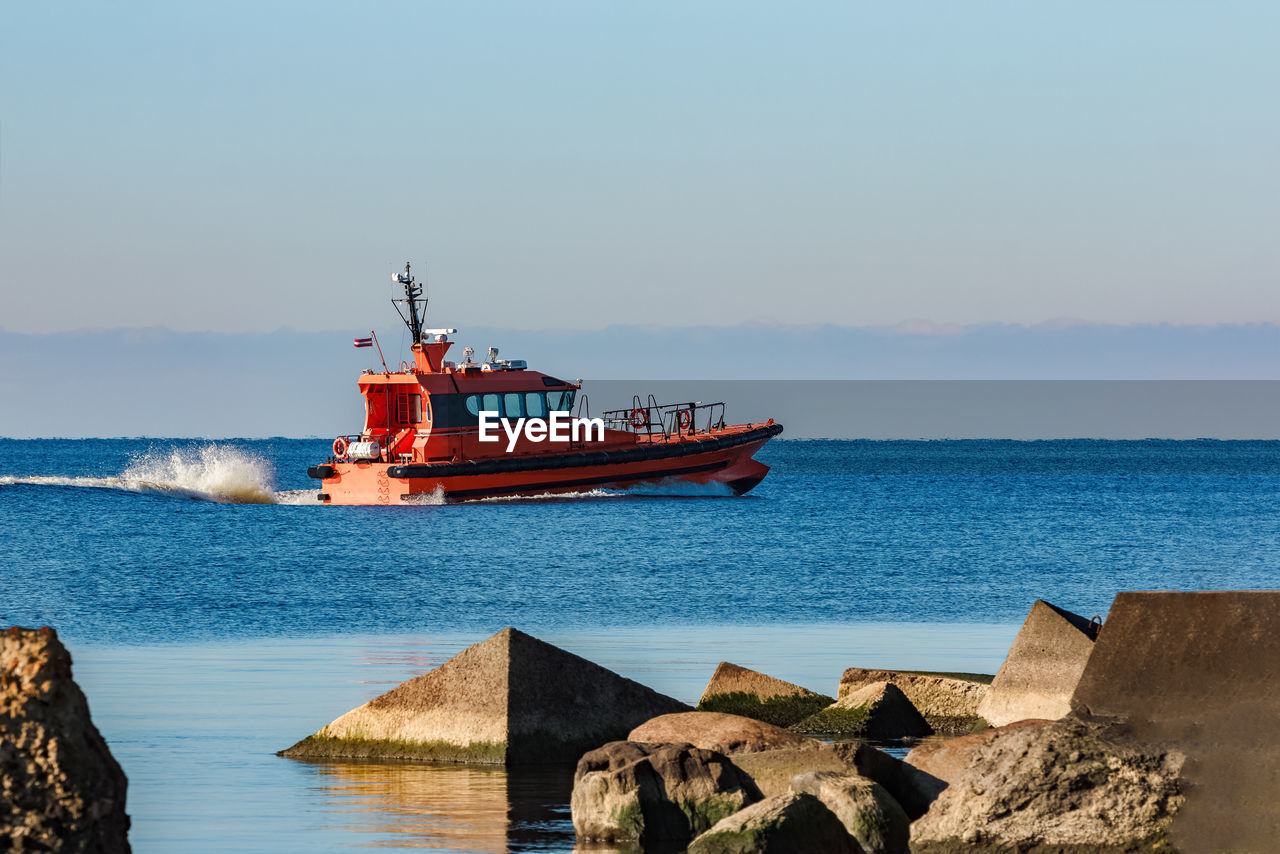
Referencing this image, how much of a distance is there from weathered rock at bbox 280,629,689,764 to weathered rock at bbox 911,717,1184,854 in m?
3.04

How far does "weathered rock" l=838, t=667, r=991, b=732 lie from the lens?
10.9 metres

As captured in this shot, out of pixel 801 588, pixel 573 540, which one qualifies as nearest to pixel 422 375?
pixel 573 540

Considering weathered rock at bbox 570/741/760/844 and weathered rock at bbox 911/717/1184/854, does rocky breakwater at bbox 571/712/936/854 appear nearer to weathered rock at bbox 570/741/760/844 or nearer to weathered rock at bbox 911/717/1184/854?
weathered rock at bbox 570/741/760/844

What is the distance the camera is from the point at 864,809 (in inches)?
283

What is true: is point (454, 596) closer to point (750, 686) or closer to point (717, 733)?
point (750, 686)

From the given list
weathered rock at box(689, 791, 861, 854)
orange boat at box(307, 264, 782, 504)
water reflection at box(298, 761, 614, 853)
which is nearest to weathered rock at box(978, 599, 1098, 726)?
water reflection at box(298, 761, 614, 853)

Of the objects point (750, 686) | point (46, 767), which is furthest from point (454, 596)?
point (46, 767)

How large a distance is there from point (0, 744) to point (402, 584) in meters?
21.1

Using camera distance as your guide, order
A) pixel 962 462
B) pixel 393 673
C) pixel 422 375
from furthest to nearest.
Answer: pixel 962 462, pixel 422 375, pixel 393 673

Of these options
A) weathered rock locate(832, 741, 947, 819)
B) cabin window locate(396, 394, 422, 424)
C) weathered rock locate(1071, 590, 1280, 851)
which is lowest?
weathered rock locate(832, 741, 947, 819)

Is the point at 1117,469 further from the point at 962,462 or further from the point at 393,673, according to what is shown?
the point at 393,673

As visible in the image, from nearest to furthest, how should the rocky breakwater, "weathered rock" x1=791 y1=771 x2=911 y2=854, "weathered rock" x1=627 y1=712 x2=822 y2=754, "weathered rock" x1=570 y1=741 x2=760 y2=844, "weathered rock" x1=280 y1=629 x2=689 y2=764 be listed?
the rocky breakwater → "weathered rock" x1=791 y1=771 x2=911 y2=854 → "weathered rock" x1=570 y1=741 x2=760 y2=844 → "weathered rock" x1=627 y1=712 x2=822 y2=754 → "weathered rock" x1=280 y1=629 x2=689 y2=764

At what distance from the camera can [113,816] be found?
4863 mm

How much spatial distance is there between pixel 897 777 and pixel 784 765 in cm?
54
